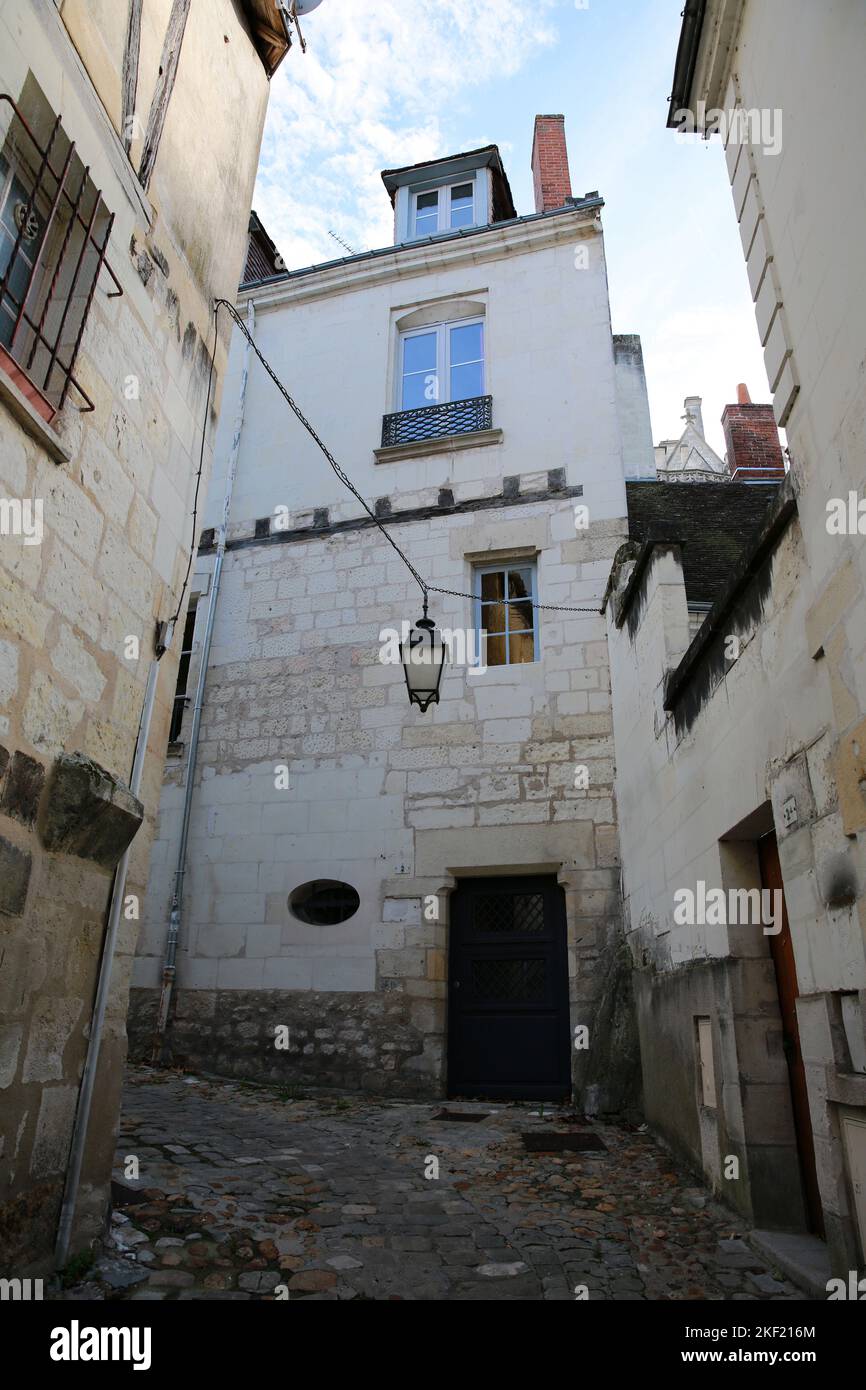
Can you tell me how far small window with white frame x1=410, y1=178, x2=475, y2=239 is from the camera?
31.4 ft

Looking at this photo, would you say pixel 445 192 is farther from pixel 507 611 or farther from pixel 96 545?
pixel 96 545

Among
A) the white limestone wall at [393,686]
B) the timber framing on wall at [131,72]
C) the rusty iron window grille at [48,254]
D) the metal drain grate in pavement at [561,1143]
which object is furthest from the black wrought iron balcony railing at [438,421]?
the metal drain grate in pavement at [561,1143]

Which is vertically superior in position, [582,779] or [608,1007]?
[582,779]

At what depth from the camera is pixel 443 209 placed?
966 centimetres

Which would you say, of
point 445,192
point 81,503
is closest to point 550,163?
point 445,192

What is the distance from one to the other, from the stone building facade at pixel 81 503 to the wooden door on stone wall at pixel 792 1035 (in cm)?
250

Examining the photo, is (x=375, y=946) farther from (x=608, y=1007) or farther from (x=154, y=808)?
(x=154, y=808)

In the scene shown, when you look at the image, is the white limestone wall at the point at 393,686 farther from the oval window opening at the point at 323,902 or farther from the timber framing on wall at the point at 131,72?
the timber framing on wall at the point at 131,72

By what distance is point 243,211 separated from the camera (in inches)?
180

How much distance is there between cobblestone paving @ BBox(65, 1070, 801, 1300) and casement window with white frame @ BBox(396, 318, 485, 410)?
6400 mm

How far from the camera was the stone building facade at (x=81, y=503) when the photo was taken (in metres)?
2.54

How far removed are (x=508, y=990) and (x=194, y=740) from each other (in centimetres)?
347

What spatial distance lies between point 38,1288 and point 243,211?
4859mm
